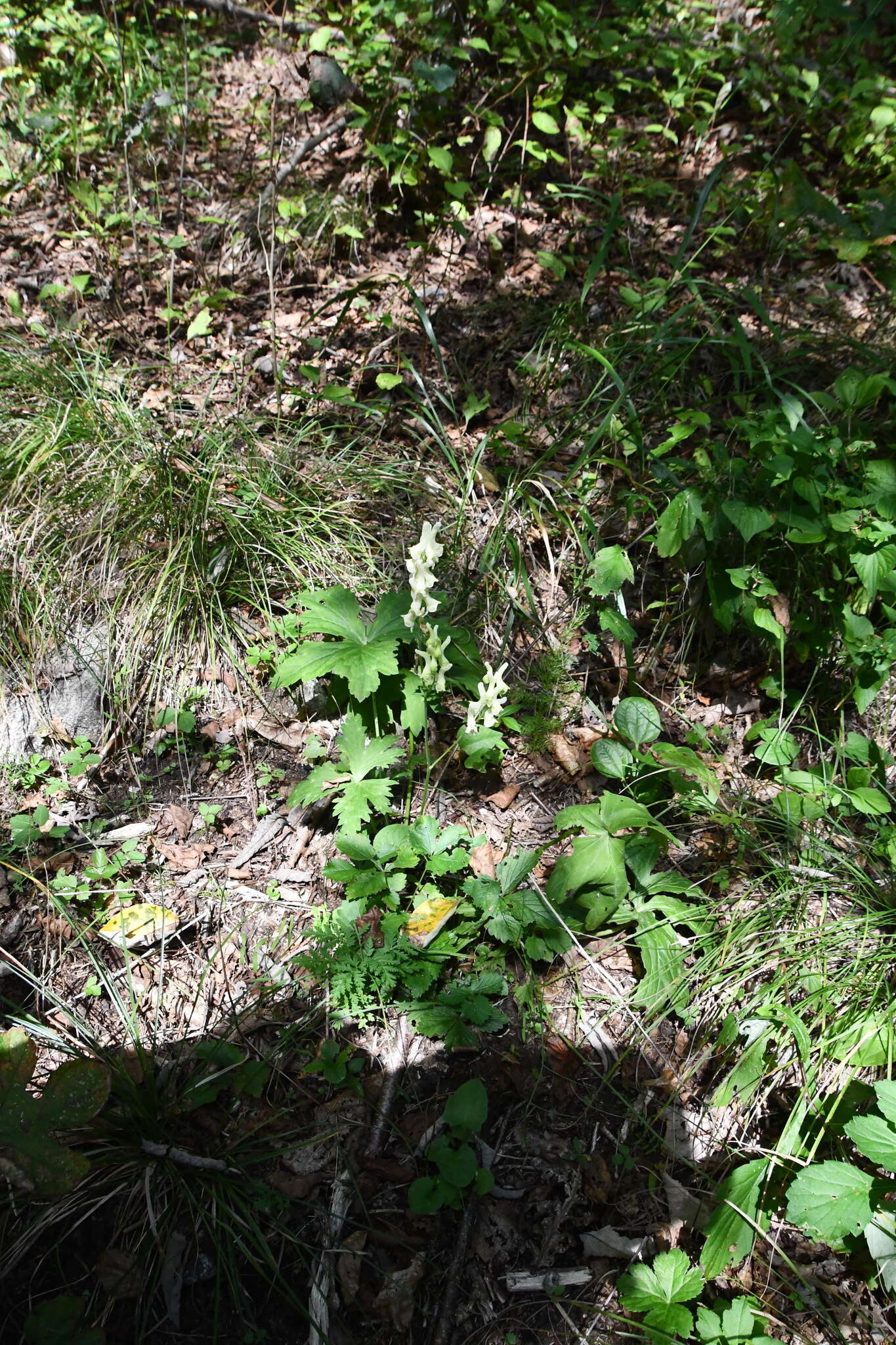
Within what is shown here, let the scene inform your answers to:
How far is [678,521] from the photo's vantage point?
9.15 feet

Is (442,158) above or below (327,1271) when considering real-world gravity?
above

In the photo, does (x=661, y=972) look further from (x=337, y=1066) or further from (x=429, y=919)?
(x=337, y=1066)

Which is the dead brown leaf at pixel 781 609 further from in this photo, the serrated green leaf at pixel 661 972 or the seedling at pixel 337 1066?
the seedling at pixel 337 1066

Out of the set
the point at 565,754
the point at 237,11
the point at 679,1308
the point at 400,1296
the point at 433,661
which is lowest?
the point at 400,1296

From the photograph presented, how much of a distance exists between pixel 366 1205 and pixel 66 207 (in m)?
5.25

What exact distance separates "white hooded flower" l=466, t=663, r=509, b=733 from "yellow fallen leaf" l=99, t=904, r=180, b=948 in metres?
1.13

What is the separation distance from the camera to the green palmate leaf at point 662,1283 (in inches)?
67.6

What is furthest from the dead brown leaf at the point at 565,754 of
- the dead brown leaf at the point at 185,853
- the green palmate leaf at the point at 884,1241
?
the green palmate leaf at the point at 884,1241

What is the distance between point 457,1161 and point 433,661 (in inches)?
52.2

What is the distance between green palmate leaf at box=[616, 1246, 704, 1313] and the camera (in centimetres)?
172

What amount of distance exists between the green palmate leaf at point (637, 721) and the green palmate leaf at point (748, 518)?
669mm

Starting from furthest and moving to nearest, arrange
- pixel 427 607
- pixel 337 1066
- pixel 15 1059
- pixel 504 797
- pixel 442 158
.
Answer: pixel 442 158, pixel 504 797, pixel 427 607, pixel 337 1066, pixel 15 1059

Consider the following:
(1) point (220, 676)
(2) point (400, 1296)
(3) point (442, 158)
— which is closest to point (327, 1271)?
(2) point (400, 1296)

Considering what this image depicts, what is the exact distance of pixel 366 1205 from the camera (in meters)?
1.96
